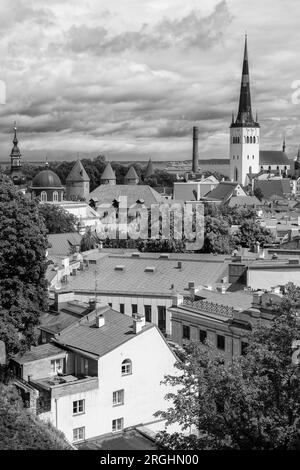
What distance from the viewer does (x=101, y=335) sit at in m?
28.6

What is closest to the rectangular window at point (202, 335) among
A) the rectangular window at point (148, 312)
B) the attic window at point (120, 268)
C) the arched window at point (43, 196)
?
the rectangular window at point (148, 312)

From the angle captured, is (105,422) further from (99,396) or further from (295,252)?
(295,252)

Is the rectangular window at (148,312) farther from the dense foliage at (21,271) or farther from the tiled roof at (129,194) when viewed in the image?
the tiled roof at (129,194)

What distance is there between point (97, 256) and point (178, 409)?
33.9 m

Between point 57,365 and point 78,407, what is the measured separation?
9.40ft

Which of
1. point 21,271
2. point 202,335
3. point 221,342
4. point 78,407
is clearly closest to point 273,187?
point 202,335

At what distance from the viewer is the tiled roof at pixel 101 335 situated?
27469 millimetres

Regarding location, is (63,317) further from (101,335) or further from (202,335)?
(202,335)

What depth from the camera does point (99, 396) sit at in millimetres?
26562

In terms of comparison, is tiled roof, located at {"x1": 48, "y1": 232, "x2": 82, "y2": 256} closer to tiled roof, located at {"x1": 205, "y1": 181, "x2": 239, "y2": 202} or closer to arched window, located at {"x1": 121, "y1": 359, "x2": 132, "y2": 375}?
arched window, located at {"x1": 121, "y1": 359, "x2": 132, "y2": 375}

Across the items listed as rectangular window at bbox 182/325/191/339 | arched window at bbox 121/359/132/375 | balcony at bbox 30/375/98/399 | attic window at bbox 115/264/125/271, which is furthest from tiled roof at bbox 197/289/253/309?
balcony at bbox 30/375/98/399

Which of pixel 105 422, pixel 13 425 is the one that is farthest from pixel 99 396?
pixel 13 425
